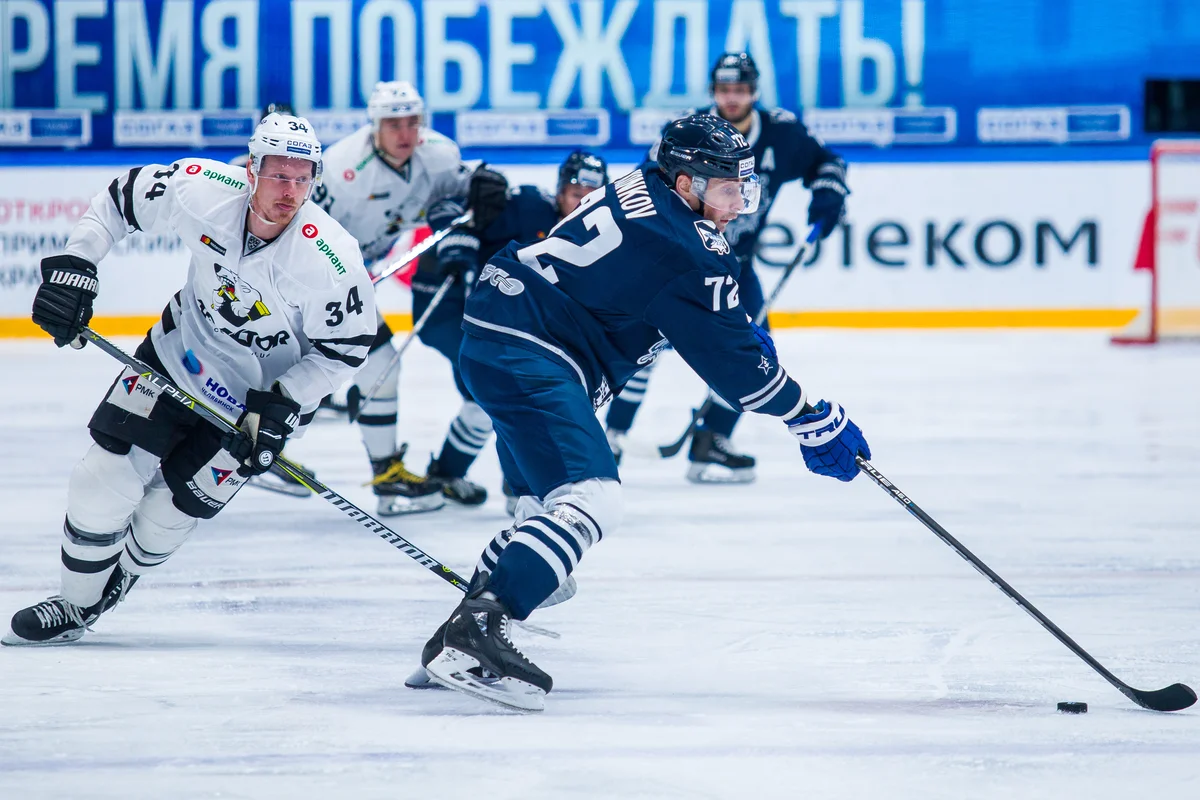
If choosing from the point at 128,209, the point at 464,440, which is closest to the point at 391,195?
the point at 464,440

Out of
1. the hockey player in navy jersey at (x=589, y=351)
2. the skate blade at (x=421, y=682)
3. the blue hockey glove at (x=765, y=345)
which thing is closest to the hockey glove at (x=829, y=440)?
the hockey player in navy jersey at (x=589, y=351)

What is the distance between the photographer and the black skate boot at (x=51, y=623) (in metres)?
2.88

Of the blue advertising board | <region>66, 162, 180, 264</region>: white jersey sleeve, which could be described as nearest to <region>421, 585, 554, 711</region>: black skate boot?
<region>66, 162, 180, 264</region>: white jersey sleeve

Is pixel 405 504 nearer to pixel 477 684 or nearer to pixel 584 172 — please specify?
pixel 584 172

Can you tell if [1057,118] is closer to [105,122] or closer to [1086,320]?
[1086,320]

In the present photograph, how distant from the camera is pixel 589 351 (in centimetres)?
276

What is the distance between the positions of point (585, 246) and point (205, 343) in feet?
2.69

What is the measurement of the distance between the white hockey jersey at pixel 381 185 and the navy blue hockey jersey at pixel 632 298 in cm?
170

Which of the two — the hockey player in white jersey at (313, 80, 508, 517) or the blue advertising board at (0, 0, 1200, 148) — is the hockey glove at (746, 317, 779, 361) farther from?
the blue advertising board at (0, 0, 1200, 148)

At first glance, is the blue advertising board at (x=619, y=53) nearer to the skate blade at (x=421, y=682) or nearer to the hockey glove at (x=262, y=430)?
the hockey glove at (x=262, y=430)

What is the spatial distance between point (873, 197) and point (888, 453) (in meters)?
4.05

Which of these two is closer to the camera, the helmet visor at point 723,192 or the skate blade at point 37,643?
the helmet visor at point 723,192

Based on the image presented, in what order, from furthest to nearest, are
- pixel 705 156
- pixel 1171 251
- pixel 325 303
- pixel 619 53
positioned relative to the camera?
pixel 619 53 → pixel 1171 251 → pixel 325 303 → pixel 705 156

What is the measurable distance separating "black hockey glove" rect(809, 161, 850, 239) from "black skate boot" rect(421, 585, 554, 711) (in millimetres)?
2801
